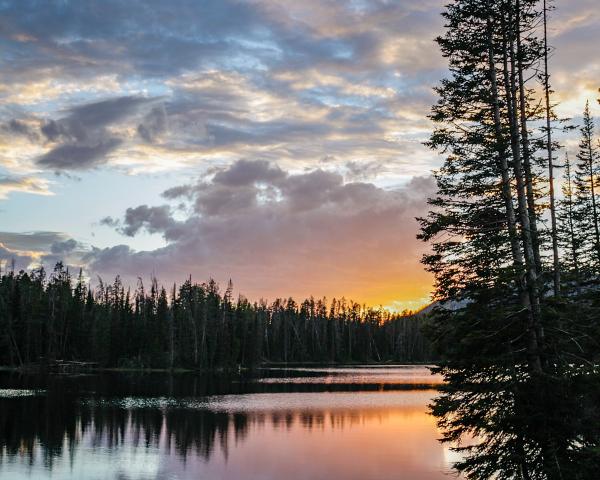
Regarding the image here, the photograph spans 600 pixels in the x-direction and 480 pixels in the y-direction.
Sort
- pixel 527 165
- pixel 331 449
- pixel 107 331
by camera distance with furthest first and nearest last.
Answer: pixel 107 331 < pixel 331 449 < pixel 527 165

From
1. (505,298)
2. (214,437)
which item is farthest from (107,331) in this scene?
(505,298)

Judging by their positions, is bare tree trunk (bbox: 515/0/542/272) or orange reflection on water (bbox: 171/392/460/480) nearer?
bare tree trunk (bbox: 515/0/542/272)

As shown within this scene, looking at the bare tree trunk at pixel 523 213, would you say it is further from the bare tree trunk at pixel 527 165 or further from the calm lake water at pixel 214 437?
the calm lake water at pixel 214 437

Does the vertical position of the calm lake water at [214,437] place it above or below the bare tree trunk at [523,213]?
below

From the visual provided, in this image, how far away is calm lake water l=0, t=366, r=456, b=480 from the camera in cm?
3109

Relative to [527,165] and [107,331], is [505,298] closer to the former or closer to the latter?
[527,165]

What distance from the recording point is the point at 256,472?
31.8 metres

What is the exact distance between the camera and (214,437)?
135 feet

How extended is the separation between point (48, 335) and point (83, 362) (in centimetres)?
932

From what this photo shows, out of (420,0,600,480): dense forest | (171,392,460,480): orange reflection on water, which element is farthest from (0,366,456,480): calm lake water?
(420,0,600,480): dense forest

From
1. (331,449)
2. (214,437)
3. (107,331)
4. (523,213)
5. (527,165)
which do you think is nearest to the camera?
(523,213)

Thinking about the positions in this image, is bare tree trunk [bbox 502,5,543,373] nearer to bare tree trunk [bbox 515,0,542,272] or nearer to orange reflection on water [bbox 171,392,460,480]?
bare tree trunk [bbox 515,0,542,272]

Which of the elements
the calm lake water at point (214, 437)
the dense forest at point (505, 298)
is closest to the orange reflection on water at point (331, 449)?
the calm lake water at point (214, 437)

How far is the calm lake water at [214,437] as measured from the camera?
31.1 metres
